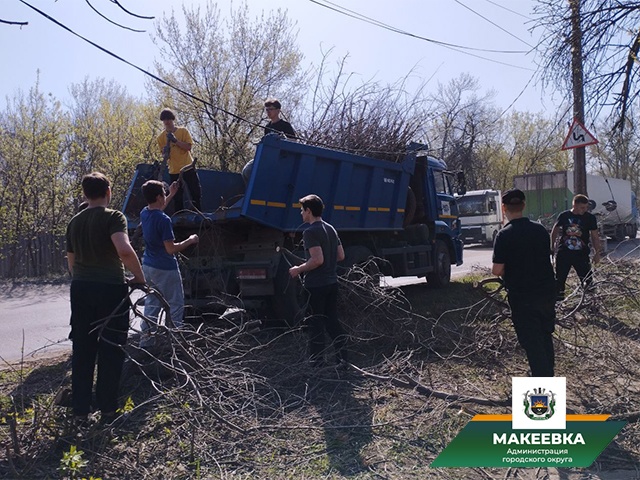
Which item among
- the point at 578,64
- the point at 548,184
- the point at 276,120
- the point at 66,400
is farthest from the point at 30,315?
the point at 548,184

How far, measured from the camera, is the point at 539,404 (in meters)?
4.36

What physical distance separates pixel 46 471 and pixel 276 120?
583cm

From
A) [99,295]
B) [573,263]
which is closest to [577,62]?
[573,263]

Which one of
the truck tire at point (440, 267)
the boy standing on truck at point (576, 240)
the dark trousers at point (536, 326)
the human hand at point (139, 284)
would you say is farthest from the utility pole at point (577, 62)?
the human hand at point (139, 284)

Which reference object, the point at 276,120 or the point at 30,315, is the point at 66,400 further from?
the point at 30,315

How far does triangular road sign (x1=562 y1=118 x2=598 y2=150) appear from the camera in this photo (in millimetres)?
9109

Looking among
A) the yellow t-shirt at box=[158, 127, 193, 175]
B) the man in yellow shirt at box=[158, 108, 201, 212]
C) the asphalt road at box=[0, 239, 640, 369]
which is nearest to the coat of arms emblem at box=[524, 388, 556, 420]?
the asphalt road at box=[0, 239, 640, 369]

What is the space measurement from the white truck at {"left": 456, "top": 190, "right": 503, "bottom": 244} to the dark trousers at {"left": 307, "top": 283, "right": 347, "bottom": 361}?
2055cm

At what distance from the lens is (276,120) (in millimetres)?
8461

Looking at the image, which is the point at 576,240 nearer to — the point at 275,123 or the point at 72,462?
the point at 275,123

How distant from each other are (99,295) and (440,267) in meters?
7.87

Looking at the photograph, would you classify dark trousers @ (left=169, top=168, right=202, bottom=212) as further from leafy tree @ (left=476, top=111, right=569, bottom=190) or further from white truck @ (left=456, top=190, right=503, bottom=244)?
leafy tree @ (left=476, top=111, right=569, bottom=190)

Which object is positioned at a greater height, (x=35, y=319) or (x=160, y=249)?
(x=160, y=249)

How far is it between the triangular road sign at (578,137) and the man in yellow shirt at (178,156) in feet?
19.1
